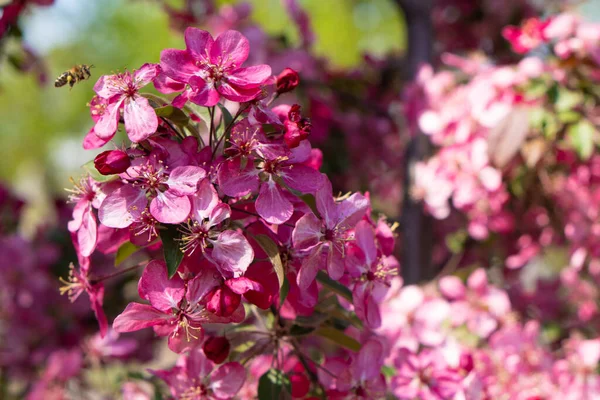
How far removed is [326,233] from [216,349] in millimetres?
207

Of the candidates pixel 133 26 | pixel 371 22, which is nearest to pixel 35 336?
pixel 371 22

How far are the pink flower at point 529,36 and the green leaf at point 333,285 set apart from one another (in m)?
0.99

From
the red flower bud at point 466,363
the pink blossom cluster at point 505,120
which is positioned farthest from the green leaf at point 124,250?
the pink blossom cluster at point 505,120

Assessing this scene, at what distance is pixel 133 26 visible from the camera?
11.4 meters

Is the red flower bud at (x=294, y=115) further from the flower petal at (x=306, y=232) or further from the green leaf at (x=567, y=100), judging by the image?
the green leaf at (x=567, y=100)

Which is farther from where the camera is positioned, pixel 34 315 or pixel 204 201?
pixel 34 315

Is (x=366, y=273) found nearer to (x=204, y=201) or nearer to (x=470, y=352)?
(x=204, y=201)

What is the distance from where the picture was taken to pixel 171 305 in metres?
0.71

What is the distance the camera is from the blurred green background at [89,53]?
9719mm

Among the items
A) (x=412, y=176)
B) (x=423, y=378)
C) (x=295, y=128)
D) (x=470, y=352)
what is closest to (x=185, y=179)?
(x=295, y=128)

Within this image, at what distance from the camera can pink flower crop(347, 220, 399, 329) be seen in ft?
2.63

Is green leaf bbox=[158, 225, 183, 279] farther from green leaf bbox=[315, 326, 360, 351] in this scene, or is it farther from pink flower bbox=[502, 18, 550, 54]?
pink flower bbox=[502, 18, 550, 54]

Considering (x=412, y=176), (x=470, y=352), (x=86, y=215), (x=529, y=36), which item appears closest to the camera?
(x=86, y=215)

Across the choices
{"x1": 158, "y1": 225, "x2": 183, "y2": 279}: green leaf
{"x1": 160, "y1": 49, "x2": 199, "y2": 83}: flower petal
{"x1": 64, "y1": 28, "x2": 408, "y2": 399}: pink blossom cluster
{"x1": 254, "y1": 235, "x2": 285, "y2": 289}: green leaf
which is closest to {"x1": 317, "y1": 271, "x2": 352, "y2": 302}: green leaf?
{"x1": 64, "y1": 28, "x2": 408, "y2": 399}: pink blossom cluster
